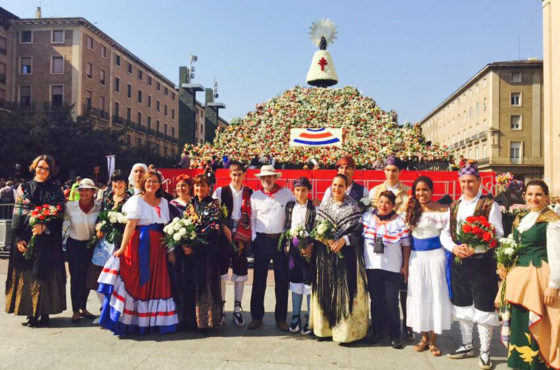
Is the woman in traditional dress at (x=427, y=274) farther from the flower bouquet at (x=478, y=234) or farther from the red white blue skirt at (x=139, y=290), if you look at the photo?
the red white blue skirt at (x=139, y=290)

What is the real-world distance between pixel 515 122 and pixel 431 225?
53.8m

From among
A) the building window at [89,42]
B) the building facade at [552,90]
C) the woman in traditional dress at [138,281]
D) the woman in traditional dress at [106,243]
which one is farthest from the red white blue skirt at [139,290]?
the building window at [89,42]

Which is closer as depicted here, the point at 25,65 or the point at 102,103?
the point at 25,65

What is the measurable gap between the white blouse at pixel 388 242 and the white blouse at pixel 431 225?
0.46 feet

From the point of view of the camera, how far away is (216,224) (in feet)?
17.6

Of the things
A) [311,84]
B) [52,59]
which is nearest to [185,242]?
[311,84]

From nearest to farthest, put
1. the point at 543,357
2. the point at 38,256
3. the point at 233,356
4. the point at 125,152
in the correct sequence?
the point at 543,357
the point at 233,356
the point at 38,256
the point at 125,152

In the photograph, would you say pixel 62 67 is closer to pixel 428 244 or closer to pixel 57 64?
pixel 57 64

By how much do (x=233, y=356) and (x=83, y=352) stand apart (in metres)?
1.60

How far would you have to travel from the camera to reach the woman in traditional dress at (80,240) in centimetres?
588

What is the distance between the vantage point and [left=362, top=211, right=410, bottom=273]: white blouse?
15.8 ft

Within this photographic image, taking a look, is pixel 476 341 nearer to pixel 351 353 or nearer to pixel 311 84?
pixel 351 353

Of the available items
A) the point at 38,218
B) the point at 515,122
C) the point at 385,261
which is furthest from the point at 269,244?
the point at 515,122

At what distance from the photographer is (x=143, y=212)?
5.25m
